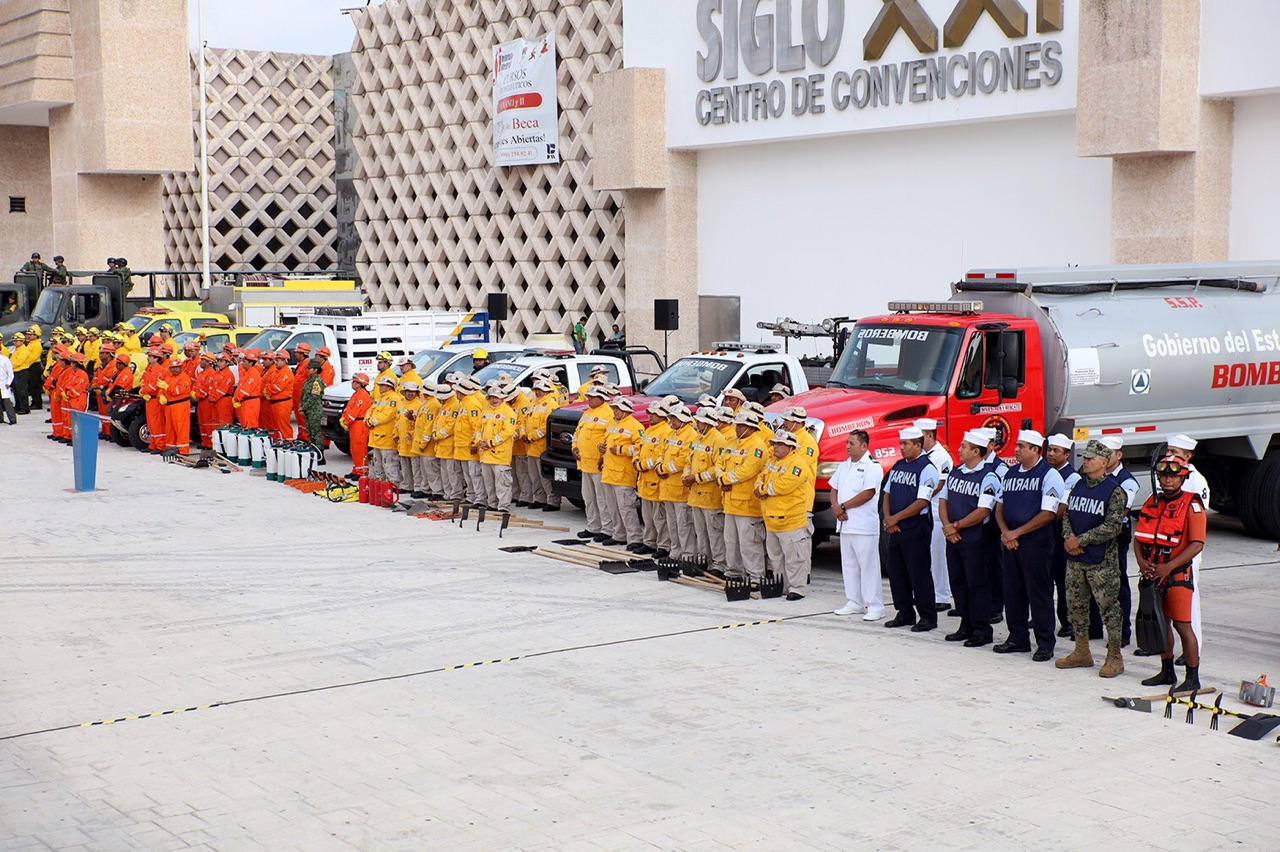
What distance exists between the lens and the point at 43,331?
3108 centimetres

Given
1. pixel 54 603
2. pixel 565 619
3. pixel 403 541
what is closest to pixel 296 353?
pixel 403 541

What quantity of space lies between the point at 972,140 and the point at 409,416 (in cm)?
1178

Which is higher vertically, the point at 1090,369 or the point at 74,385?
the point at 1090,369

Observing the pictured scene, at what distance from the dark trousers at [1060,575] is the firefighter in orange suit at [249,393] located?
13.9 meters

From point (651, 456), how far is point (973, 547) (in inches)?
165

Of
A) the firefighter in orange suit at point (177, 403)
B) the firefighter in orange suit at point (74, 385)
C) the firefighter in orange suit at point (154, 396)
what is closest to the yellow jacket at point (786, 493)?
the firefighter in orange suit at point (177, 403)

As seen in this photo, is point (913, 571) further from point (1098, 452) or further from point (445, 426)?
point (445, 426)

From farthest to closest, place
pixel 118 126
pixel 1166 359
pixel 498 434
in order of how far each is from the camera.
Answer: pixel 118 126, pixel 498 434, pixel 1166 359

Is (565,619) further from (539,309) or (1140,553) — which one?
(539,309)

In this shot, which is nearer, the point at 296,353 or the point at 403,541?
the point at 403,541

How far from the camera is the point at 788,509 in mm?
13000

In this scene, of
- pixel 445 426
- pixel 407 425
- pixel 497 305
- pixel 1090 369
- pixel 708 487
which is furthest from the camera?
pixel 497 305

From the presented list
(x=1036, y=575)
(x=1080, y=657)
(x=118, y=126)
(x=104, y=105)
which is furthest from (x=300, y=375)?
(x=104, y=105)

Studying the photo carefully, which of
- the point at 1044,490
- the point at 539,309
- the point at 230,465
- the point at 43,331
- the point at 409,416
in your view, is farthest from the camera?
the point at 539,309
